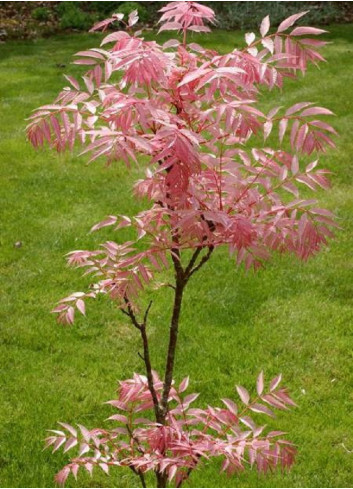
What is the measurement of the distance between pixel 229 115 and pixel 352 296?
3.05m

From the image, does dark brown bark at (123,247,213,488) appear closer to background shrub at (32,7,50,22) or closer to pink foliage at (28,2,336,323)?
pink foliage at (28,2,336,323)

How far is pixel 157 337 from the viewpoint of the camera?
172 inches

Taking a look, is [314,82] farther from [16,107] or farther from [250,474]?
[250,474]

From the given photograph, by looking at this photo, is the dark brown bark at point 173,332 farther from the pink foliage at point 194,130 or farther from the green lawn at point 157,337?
the green lawn at point 157,337

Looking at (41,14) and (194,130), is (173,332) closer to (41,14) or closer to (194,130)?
(194,130)

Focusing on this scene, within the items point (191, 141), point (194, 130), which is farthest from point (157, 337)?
point (191, 141)

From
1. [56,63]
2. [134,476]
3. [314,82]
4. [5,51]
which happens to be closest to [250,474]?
[134,476]

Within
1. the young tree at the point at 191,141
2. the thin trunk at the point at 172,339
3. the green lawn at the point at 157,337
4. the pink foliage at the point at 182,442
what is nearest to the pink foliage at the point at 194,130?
the young tree at the point at 191,141

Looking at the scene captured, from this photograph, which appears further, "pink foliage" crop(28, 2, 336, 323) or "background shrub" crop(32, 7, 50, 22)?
"background shrub" crop(32, 7, 50, 22)

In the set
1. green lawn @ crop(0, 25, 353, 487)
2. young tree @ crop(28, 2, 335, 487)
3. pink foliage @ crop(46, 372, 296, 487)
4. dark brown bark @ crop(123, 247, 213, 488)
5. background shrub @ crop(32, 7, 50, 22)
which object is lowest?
green lawn @ crop(0, 25, 353, 487)

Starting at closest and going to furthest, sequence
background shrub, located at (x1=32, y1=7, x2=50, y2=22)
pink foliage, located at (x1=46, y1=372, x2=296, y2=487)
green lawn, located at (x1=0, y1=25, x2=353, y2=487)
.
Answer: pink foliage, located at (x1=46, y1=372, x2=296, y2=487), green lawn, located at (x1=0, y1=25, x2=353, y2=487), background shrub, located at (x1=32, y1=7, x2=50, y2=22)

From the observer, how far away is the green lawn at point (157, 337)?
3.46 meters

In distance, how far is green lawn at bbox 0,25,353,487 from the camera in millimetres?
3461

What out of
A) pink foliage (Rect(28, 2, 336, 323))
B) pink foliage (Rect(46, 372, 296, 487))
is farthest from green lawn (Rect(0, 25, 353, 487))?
pink foliage (Rect(28, 2, 336, 323))
